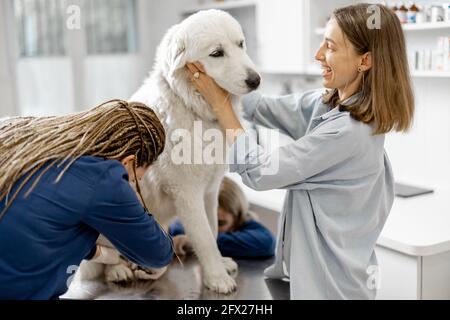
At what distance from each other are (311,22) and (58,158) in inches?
62.1

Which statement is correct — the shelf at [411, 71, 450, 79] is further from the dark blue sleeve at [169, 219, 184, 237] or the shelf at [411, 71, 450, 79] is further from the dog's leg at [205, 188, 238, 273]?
the dark blue sleeve at [169, 219, 184, 237]

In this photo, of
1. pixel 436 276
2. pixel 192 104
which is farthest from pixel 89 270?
pixel 436 276

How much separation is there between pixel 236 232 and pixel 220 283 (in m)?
0.34

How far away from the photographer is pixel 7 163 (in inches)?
38.4

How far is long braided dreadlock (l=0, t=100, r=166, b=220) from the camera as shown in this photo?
Answer: 96 cm

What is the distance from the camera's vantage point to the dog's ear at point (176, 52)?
1278 millimetres

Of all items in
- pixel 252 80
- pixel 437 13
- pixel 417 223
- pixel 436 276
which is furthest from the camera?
pixel 437 13

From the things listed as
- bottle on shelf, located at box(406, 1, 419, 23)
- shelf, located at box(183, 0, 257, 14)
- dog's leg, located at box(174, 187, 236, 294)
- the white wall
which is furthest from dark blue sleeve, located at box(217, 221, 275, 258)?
the white wall

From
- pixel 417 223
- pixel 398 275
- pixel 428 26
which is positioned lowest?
pixel 398 275

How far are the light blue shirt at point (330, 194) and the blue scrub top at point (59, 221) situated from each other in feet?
0.95

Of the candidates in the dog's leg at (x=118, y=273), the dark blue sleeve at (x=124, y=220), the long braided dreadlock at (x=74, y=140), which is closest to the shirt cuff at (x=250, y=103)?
the long braided dreadlock at (x=74, y=140)

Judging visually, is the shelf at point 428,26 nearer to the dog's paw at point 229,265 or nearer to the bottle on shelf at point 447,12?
the bottle on shelf at point 447,12

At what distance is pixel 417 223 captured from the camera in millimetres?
1638

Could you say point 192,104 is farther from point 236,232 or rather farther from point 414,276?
point 414,276
